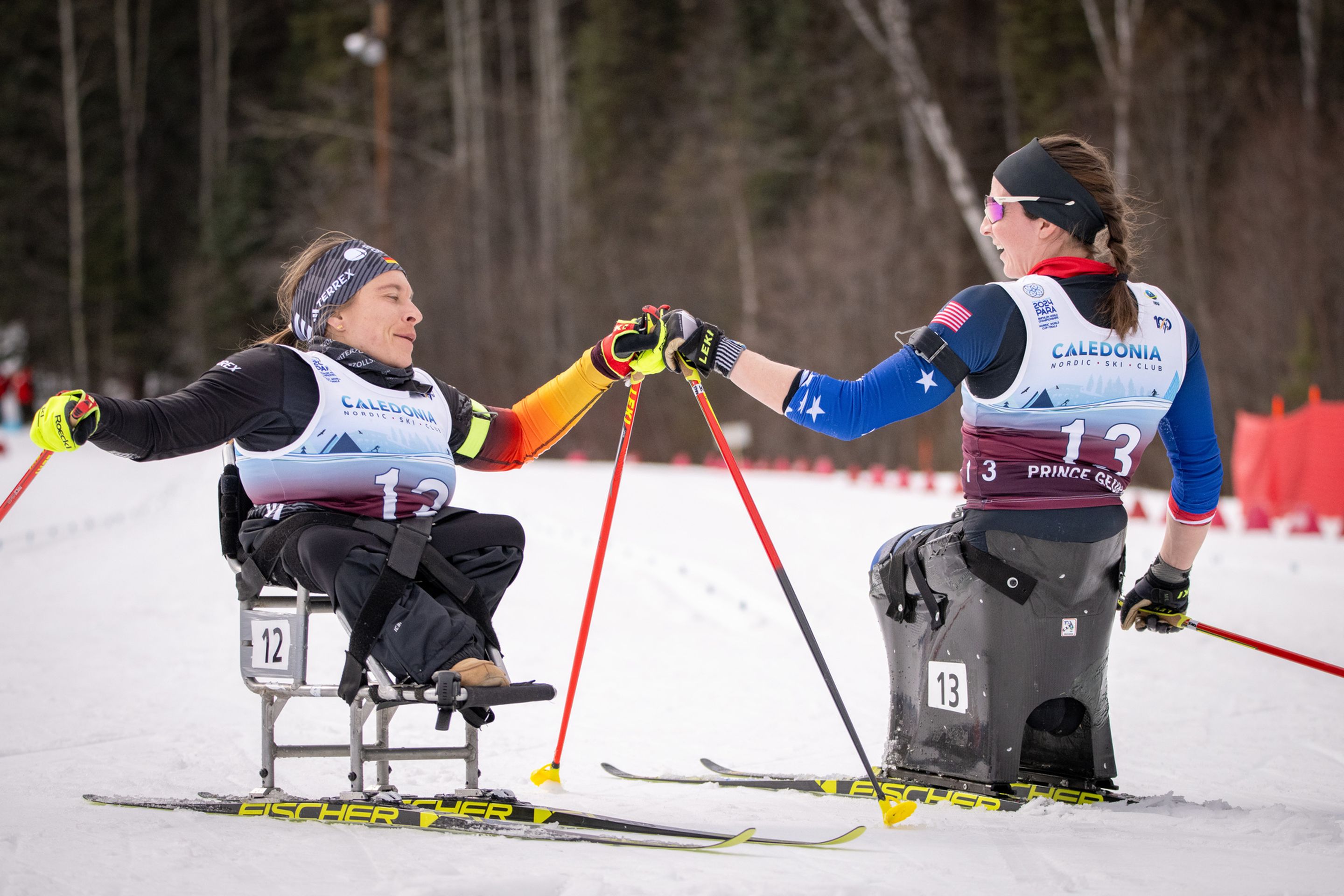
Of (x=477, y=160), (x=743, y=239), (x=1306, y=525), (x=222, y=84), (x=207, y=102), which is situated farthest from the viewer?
(x=207, y=102)

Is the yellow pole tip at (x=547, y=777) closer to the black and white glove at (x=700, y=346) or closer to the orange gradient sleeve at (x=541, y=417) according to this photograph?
the orange gradient sleeve at (x=541, y=417)

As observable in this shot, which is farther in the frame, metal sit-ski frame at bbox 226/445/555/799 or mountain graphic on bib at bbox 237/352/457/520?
mountain graphic on bib at bbox 237/352/457/520

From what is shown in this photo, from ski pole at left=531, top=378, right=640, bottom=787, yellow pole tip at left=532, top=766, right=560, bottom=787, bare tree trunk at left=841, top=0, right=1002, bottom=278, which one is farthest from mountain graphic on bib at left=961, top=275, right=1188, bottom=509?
bare tree trunk at left=841, top=0, right=1002, bottom=278

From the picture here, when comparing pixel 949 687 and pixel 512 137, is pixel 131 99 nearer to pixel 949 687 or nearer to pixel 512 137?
pixel 512 137

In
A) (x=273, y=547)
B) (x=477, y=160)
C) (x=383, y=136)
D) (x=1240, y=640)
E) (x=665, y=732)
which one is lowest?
(x=665, y=732)

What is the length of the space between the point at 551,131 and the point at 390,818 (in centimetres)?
2852

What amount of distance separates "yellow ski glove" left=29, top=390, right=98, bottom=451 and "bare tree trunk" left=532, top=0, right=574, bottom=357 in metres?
25.4

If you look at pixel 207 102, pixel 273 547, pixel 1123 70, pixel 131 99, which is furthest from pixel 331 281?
pixel 207 102

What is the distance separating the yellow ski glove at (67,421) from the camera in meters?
3.07

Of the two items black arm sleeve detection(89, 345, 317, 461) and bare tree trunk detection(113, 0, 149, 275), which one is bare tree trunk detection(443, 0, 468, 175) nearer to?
bare tree trunk detection(113, 0, 149, 275)

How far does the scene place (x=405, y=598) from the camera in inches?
125

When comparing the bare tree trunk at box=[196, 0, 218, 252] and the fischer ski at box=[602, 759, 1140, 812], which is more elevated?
the bare tree trunk at box=[196, 0, 218, 252]

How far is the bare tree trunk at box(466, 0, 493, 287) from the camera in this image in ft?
95.1

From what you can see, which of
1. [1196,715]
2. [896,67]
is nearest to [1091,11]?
[896,67]
